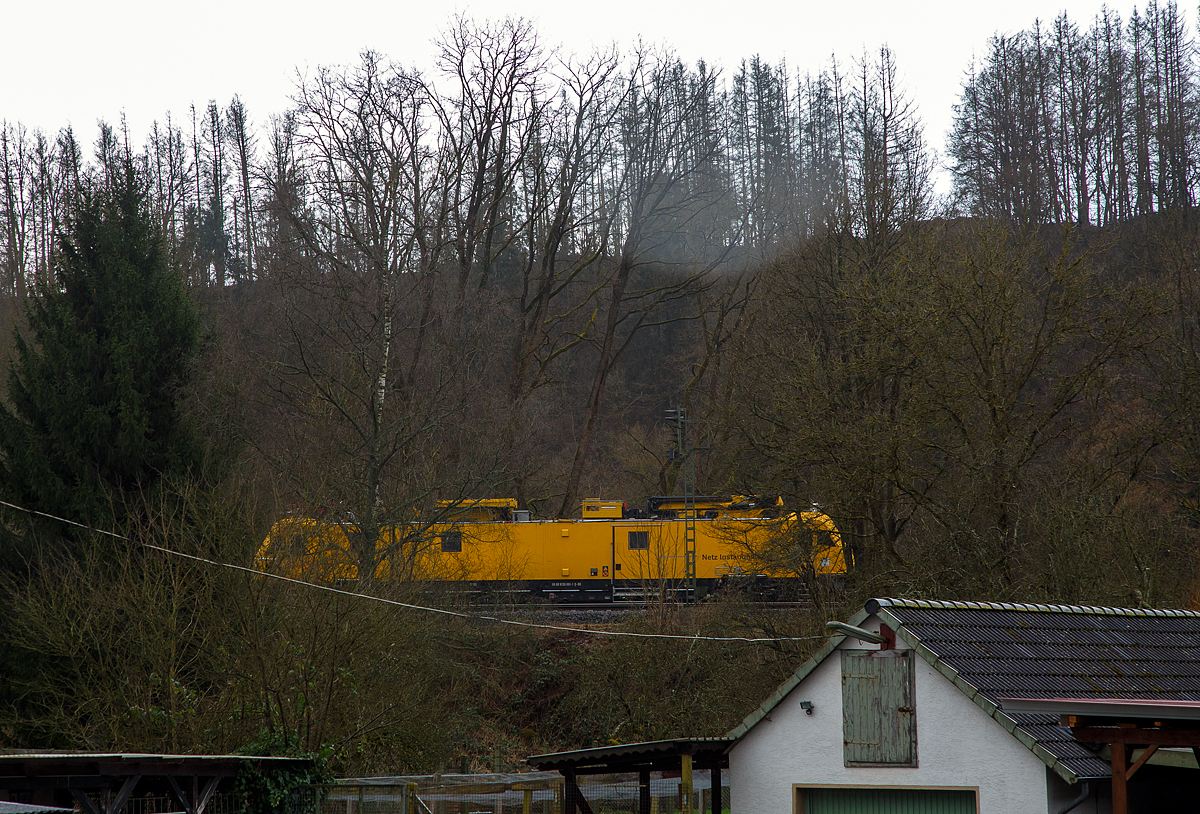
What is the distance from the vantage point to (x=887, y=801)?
12172 millimetres

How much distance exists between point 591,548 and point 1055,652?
71.1 feet

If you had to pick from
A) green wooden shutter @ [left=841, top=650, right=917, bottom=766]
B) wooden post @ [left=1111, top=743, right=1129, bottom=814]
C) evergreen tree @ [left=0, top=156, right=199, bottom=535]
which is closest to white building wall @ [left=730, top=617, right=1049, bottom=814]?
green wooden shutter @ [left=841, top=650, right=917, bottom=766]

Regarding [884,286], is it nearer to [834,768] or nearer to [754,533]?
[754,533]

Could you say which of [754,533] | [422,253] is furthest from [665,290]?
[754,533]

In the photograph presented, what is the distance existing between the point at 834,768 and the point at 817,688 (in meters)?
0.88

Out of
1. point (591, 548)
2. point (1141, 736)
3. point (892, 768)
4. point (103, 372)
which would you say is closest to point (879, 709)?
point (892, 768)

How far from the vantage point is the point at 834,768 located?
12.4m

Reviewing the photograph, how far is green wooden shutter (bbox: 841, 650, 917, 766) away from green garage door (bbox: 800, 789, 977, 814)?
0.40m

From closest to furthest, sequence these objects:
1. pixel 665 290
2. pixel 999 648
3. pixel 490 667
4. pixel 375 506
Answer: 1. pixel 999 648
2. pixel 375 506
3. pixel 490 667
4. pixel 665 290

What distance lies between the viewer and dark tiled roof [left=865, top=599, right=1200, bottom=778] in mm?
11266

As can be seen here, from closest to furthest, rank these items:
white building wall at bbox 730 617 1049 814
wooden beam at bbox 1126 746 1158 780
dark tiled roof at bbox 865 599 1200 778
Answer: wooden beam at bbox 1126 746 1158 780 → white building wall at bbox 730 617 1049 814 → dark tiled roof at bbox 865 599 1200 778

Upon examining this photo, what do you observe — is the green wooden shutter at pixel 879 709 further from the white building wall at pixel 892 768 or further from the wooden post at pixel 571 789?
the wooden post at pixel 571 789

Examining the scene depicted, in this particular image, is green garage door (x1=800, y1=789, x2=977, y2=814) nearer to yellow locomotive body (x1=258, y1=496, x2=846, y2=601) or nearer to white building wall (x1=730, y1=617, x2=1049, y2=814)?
white building wall (x1=730, y1=617, x2=1049, y2=814)

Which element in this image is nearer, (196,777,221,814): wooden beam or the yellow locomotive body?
(196,777,221,814): wooden beam
